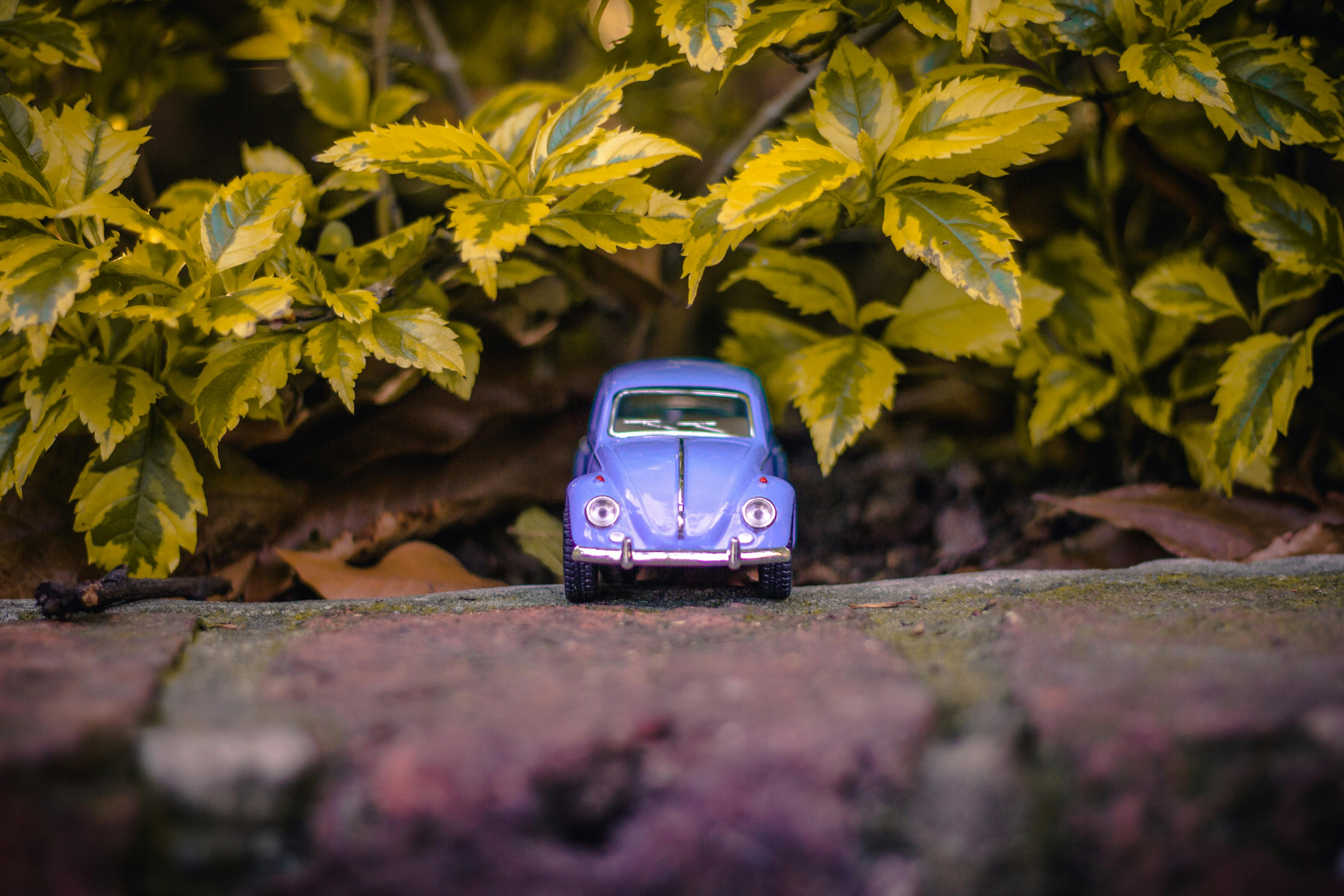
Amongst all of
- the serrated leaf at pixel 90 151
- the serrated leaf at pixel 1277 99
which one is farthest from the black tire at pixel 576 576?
the serrated leaf at pixel 1277 99

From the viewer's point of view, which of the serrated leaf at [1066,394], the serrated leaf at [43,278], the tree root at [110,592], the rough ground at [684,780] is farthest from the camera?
the serrated leaf at [1066,394]

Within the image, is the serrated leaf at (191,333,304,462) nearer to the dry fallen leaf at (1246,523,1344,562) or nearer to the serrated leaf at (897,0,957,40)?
the serrated leaf at (897,0,957,40)

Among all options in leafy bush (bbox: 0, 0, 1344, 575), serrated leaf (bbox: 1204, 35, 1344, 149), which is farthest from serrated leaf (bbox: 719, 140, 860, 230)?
serrated leaf (bbox: 1204, 35, 1344, 149)

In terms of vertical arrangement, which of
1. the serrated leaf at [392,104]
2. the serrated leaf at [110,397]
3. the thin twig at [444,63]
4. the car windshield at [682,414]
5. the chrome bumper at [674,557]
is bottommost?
the chrome bumper at [674,557]

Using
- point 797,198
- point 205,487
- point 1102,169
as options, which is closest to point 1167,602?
point 797,198

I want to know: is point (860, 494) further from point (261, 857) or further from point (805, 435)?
point (261, 857)

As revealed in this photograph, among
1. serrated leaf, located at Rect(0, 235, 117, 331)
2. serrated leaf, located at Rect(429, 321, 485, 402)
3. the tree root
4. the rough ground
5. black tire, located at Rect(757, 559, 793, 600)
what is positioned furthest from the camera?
serrated leaf, located at Rect(429, 321, 485, 402)

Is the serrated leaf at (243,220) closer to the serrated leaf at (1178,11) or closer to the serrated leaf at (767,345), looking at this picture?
the serrated leaf at (767,345)
